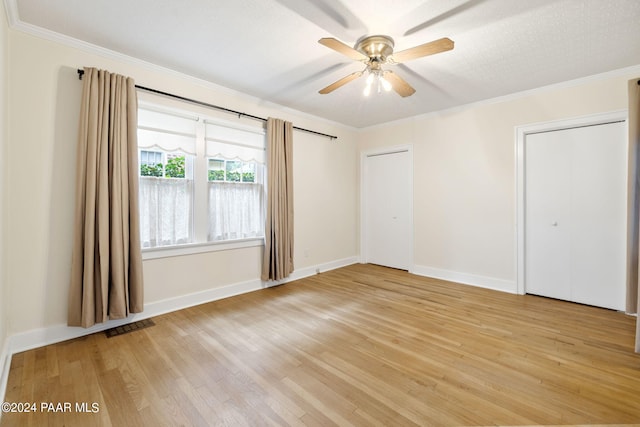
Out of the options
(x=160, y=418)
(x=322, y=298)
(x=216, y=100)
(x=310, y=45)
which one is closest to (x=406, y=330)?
(x=322, y=298)

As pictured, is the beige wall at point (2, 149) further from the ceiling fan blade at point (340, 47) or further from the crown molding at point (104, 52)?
the ceiling fan blade at point (340, 47)

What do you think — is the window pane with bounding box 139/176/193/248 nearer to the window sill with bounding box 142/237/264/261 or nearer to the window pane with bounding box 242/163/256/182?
the window sill with bounding box 142/237/264/261

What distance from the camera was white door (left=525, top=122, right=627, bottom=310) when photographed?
3.06 meters

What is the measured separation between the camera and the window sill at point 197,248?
9.65ft

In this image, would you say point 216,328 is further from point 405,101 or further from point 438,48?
point 405,101

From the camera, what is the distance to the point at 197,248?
3.29 m

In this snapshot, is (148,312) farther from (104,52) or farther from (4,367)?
(104,52)

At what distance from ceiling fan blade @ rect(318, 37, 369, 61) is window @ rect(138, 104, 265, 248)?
1916 millimetres

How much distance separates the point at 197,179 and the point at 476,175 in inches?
146

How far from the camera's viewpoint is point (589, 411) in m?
1.61

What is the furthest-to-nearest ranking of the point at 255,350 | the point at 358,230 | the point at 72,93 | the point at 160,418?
the point at 358,230
the point at 72,93
the point at 255,350
the point at 160,418

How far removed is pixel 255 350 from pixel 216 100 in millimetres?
2823

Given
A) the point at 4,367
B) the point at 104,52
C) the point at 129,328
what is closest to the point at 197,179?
the point at 104,52

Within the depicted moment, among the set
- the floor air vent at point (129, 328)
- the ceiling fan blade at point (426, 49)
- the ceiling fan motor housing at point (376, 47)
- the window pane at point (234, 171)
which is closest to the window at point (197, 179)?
the window pane at point (234, 171)
